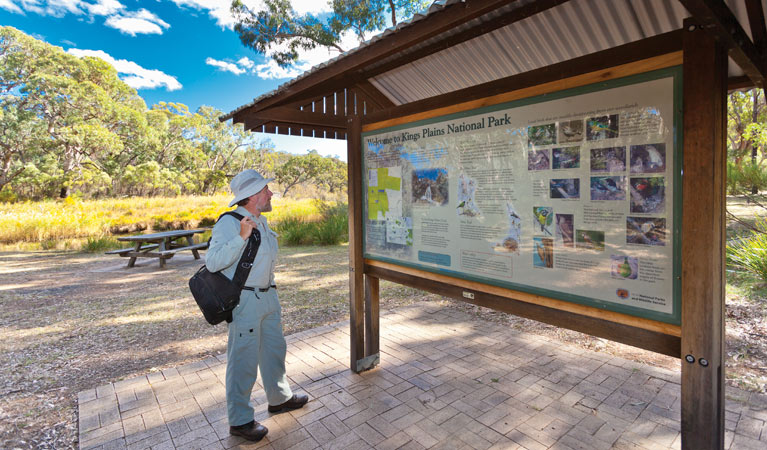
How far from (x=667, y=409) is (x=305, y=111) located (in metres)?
3.91

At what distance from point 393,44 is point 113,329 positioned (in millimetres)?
5026

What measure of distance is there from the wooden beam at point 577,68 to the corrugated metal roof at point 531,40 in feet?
1.41

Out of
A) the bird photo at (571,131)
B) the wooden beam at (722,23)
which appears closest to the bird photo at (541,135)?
the bird photo at (571,131)

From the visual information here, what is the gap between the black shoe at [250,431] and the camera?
2455mm

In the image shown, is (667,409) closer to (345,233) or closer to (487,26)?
(487,26)

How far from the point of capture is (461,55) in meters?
3.39

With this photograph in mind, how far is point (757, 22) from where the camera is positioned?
2268mm

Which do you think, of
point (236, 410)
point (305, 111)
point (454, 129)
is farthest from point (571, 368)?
point (305, 111)

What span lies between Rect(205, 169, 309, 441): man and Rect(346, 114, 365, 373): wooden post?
3.01ft

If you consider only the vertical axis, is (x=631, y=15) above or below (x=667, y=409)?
above

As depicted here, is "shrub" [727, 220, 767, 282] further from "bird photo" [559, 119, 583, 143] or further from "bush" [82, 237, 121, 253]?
"bush" [82, 237, 121, 253]

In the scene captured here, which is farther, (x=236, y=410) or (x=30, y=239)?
(x=30, y=239)

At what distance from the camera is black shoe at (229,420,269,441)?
2.46 metres

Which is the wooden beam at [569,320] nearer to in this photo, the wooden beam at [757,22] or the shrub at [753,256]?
the wooden beam at [757,22]
